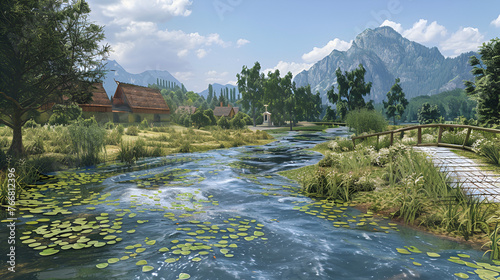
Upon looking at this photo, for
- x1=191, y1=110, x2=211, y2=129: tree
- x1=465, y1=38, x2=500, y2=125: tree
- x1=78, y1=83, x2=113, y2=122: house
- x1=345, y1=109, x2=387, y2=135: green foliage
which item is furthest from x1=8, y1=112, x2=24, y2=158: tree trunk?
x1=191, y1=110, x2=211, y2=129: tree

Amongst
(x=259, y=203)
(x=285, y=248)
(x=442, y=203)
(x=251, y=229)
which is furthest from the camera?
(x=259, y=203)

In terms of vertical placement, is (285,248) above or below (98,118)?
below

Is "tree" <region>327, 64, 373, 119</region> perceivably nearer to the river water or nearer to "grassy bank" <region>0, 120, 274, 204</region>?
"grassy bank" <region>0, 120, 274, 204</region>

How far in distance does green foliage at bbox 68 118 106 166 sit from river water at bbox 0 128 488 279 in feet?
15.1

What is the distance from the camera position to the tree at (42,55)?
1133 centimetres

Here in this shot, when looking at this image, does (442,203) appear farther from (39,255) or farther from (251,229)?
(39,255)

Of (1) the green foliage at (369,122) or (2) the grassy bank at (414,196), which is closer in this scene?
(2) the grassy bank at (414,196)

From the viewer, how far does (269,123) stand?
228 feet

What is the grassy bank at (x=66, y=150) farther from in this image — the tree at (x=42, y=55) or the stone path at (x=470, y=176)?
the stone path at (x=470, y=176)

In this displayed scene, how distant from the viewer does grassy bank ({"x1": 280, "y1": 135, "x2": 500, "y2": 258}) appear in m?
6.14

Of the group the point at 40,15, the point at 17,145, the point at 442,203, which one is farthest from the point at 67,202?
the point at 442,203

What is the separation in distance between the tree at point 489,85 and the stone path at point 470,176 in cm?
1095

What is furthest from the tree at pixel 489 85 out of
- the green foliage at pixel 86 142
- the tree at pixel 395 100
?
the tree at pixel 395 100

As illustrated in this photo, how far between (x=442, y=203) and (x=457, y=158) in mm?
3510
